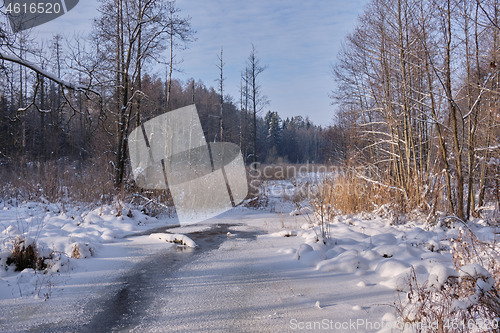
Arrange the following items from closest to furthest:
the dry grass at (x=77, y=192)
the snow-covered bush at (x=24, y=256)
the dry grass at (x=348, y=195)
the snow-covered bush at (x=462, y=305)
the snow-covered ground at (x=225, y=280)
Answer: the snow-covered bush at (x=462, y=305), the snow-covered ground at (x=225, y=280), the snow-covered bush at (x=24, y=256), the dry grass at (x=348, y=195), the dry grass at (x=77, y=192)

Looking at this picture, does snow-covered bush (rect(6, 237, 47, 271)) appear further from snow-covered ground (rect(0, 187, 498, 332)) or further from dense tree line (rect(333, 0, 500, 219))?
dense tree line (rect(333, 0, 500, 219))

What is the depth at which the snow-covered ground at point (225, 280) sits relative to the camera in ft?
8.49

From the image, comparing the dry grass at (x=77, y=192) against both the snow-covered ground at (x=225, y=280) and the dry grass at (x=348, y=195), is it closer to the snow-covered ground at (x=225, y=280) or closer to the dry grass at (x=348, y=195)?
the snow-covered ground at (x=225, y=280)

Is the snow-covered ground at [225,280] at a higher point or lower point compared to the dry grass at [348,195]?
lower

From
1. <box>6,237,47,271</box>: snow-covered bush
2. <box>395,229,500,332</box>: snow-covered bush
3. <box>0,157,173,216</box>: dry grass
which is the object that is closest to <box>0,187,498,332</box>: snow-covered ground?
<box>6,237,47,271</box>: snow-covered bush

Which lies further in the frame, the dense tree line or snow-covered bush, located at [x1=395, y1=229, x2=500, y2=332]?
the dense tree line

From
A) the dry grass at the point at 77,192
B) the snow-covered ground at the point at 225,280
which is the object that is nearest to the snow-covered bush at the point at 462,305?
the snow-covered ground at the point at 225,280

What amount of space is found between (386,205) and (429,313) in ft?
14.9

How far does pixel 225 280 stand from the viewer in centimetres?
363

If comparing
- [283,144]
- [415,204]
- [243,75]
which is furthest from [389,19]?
[283,144]

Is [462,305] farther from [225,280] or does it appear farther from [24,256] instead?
[24,256]

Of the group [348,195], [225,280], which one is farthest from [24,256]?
[348,195]

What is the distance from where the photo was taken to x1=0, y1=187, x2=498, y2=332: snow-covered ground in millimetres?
2588

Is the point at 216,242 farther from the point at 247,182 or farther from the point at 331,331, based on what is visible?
the point at 247,182
